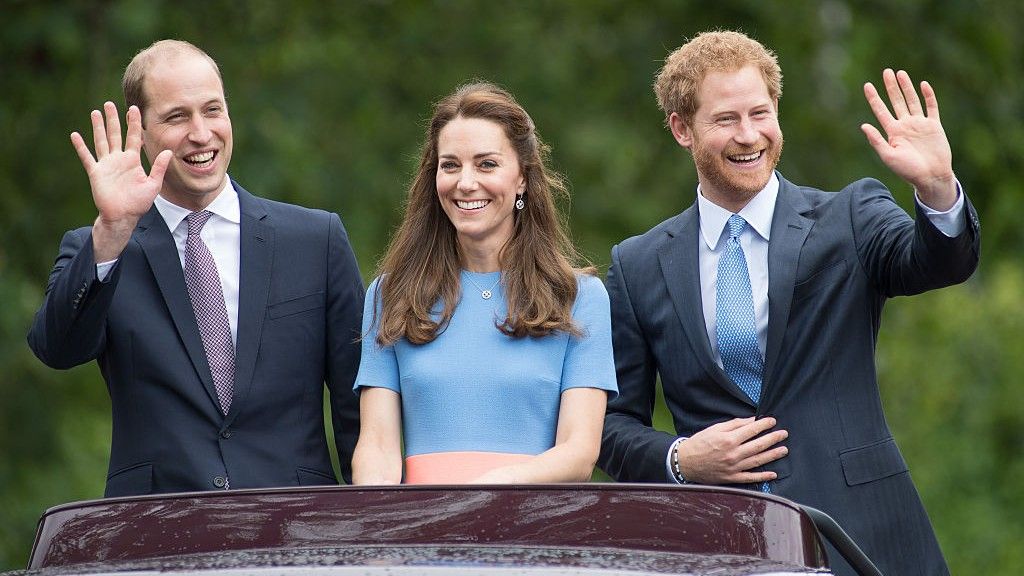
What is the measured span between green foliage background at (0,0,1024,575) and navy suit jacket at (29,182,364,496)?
24.2ft

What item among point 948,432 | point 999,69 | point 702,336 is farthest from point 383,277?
point 999,69

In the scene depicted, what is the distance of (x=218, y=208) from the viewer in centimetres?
504

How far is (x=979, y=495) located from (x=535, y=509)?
1029 cm

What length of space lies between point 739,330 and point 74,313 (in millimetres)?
1646

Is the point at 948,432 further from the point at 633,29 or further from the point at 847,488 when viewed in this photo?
the point at 847,488

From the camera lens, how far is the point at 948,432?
1324 centimetres

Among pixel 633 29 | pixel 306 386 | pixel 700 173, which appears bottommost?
pixel 306 386

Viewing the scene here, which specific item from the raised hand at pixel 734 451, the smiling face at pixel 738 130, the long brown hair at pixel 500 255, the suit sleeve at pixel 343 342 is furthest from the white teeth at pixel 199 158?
the raised hand at pixel 734 451

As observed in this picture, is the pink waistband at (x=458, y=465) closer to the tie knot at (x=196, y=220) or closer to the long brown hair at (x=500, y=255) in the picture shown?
the long brown hair at (x=500, y=255)

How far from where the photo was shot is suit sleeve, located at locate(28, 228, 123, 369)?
4.55 metres

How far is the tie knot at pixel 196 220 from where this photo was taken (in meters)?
4.98

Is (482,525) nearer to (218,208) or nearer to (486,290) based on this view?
(486,290)

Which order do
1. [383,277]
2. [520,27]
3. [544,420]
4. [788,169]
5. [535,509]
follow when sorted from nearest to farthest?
[535,509] < [544,420] < [383,277] < [788,169] < [520,27]

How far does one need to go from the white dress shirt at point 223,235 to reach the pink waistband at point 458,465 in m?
0.66
